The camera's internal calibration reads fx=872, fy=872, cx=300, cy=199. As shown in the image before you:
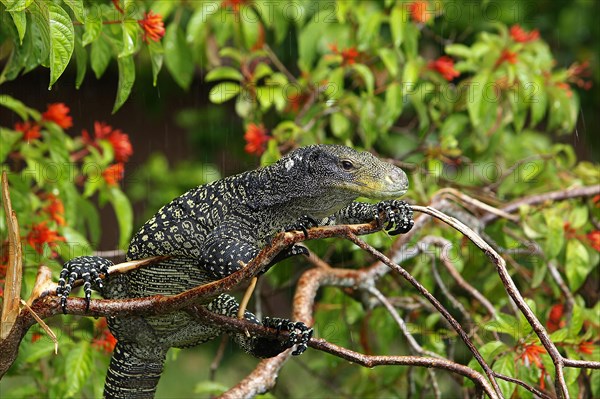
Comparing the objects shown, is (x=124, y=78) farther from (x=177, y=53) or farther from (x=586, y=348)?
(x=586, y=348)

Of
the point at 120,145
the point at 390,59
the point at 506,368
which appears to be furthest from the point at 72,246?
the point at 390,59

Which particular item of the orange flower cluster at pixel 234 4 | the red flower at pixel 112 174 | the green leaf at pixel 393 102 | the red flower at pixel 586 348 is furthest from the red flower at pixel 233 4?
the red flower at pixel 586 348

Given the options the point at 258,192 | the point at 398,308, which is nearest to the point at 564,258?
the point at 398,308

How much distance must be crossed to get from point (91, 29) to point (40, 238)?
701 millimetres

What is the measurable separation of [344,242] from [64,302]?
1.67 metres

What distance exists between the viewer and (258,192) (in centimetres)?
183

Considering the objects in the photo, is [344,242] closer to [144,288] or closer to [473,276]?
[473,276]

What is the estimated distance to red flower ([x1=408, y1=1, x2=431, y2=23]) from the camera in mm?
3361

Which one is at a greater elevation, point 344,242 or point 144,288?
point 144,288

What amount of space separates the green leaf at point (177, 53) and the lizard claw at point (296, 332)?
4.74 ft

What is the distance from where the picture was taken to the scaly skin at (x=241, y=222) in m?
1.70

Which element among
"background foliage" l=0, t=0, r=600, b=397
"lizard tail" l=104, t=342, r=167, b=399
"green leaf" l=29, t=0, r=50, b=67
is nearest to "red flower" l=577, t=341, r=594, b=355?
"background foliage" l=0, t=0, r=600, b=397

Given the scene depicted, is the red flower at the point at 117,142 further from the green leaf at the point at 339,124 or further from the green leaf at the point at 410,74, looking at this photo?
the green leaf at the point at 410,74

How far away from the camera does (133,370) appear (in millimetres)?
2035
